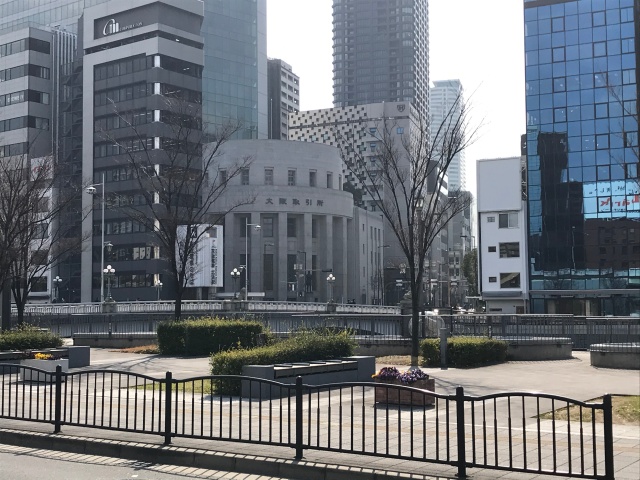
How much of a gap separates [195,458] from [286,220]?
9377cm

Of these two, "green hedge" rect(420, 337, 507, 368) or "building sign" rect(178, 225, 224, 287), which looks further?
"building sign" rect(178, 225, 224, 287)

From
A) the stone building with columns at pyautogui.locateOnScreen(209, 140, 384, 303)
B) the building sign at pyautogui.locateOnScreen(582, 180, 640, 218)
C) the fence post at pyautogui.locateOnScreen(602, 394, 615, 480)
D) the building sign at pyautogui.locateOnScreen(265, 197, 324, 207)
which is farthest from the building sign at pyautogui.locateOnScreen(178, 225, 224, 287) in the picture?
the fence post at pyautogui.locateOnScreen(602, 394, 615, 480)

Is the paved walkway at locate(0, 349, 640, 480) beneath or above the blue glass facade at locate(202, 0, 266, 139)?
beneath

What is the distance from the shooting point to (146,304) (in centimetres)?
6184

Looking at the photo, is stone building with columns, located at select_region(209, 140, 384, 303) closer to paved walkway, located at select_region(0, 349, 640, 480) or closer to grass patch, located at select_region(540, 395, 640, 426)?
paved walkway, located at select_region(0, 349, 640, 480)

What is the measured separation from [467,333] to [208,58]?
9730 centimetres

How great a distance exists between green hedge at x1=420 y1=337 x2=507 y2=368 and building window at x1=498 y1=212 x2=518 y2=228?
154 feet

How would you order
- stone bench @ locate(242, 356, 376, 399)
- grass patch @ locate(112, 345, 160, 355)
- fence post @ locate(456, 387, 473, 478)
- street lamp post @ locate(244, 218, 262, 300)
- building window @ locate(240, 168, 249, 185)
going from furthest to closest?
building window @ locate(240, 168, 249, 185) → street lamp post @ locate(244, 218, 262, 300) → grass patch @ locate(112, 345, 160, 355) → stone bench @ locate(242, 356, 376, 399) → fence post @ locate(456, 387, 473, 478)

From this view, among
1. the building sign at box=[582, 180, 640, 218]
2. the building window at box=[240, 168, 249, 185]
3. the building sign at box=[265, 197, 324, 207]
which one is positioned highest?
the building window at box=[240, 168, 249, 185]

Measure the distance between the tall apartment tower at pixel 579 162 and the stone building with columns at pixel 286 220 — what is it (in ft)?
121

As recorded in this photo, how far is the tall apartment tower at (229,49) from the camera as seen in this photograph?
118 metres

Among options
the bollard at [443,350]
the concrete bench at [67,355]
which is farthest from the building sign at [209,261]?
the bollard at [443,350]

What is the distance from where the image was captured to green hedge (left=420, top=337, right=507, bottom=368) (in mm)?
23484

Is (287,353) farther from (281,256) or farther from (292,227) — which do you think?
(292,227)
